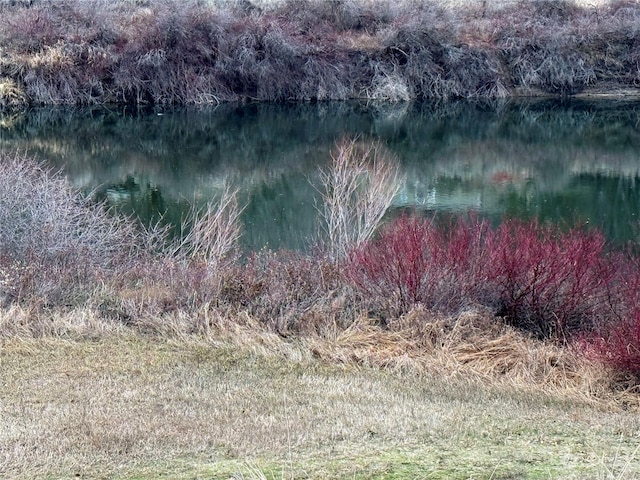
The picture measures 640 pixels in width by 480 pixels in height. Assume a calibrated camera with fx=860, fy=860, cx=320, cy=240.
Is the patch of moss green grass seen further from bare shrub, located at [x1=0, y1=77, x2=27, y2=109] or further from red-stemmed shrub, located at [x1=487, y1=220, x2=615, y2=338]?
bare shrub, located at [x1=0, y1=77, x2=27, y2=109]

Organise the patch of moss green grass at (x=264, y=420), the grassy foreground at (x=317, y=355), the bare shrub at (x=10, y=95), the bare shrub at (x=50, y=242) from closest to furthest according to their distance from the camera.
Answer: the patch of moss green grass at (x=264, y=420)
the grassy foreground at (x=317, y=355)
the bare shrub at (x=50, y=242)
the bare shrub at (x=10, y=95)

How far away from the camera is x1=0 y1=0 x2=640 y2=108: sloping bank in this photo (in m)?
36.9

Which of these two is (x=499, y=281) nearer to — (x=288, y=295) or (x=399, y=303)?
(x=399, y=303)

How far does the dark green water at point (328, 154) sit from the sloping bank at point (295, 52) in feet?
6.34

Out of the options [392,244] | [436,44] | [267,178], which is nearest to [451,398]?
[392,244]

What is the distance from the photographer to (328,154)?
25.2m

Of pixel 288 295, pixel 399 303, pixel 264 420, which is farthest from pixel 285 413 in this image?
pixel 399 303

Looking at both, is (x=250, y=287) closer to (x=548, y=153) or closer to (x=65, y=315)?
(x=65, y=315)

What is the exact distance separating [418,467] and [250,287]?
5.36 m

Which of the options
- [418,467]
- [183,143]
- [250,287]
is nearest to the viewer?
[418,467]

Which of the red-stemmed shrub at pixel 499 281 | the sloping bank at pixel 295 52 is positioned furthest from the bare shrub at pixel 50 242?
the sloping bank at pixel 295 52

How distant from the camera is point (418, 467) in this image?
212 inches

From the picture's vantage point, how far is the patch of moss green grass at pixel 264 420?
5562 mm

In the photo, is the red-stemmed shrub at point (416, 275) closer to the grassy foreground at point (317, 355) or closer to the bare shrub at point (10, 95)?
the grassy foreground at point (317, 355)
